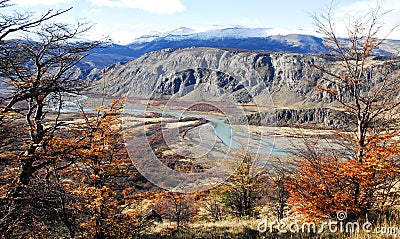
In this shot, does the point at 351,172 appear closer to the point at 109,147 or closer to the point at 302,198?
the point at 302,198

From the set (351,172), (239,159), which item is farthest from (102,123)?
(239,159)

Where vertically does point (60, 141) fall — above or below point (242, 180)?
above

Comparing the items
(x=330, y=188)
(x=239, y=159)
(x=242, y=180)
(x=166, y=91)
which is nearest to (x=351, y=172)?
(x=330, y=188)

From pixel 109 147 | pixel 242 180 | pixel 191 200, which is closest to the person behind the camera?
pixel 109 147

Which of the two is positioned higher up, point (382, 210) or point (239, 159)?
point (382, 210)

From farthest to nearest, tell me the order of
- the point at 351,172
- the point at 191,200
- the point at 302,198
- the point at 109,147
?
the point at 191,200, the point at 109,147, the point at 302,198, the point at 351,172

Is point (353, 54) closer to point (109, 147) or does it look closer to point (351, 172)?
point (351, 172)

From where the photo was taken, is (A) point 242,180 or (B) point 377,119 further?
(A) point 242,180

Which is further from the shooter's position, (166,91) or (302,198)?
(166,91)

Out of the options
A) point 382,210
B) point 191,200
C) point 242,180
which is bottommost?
point 191,200
